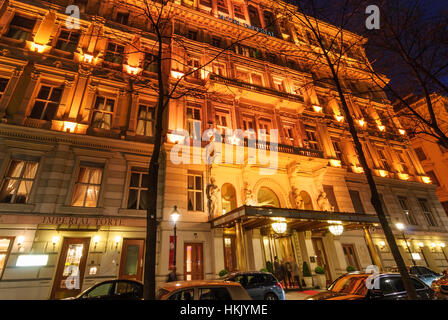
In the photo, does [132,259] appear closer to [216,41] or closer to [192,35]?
[192,35]

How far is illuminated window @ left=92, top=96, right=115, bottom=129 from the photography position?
15938 mm

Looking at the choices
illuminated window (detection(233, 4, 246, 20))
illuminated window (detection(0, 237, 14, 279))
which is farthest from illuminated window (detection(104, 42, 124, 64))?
illuminated window (detection(233, 4, 246, 20))

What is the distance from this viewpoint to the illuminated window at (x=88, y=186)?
44.5 feet

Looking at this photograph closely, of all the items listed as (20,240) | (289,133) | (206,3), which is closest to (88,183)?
(20,240)

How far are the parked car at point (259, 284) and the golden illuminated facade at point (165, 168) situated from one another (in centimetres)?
265

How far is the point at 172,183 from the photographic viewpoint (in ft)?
49.9

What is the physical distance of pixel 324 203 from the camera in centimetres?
1822

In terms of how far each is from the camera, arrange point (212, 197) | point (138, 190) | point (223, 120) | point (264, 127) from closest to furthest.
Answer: point (138, 190), point (212, 197), point (223, 120), point (264, 127)

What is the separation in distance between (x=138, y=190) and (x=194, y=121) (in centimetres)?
679

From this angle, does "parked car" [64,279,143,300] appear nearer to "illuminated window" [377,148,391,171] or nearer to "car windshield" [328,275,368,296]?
"car windshield" [328,275,368,296]

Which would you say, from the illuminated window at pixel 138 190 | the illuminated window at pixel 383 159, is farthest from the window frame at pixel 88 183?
the illuminated window at pixel 383 159

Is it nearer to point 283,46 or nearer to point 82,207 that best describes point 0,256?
point 82,207

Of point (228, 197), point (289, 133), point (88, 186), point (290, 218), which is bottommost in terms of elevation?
point (290, 218)

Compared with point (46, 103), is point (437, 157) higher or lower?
higher
